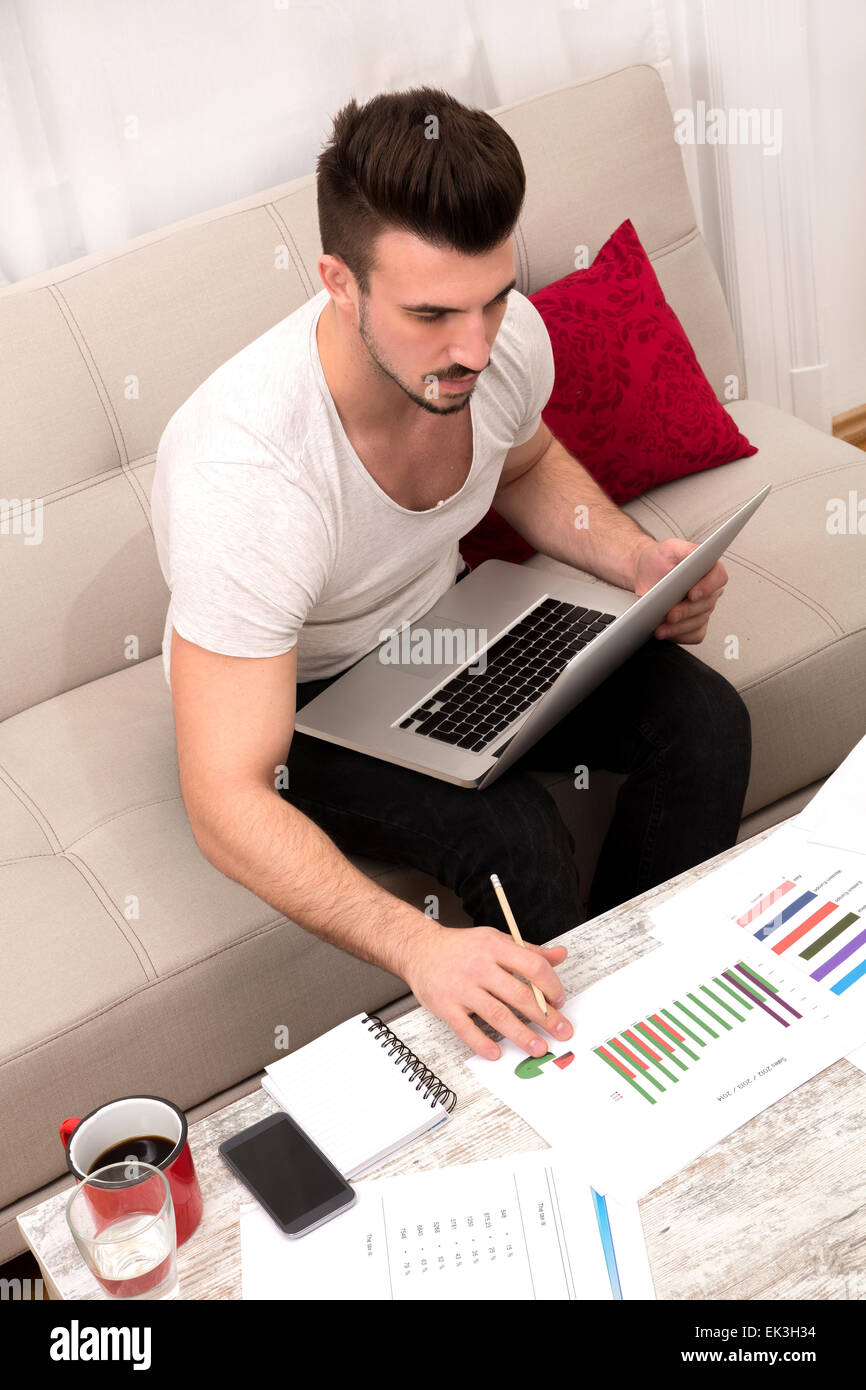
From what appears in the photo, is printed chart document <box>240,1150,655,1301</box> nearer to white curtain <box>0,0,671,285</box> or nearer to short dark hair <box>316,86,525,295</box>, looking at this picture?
short dark hair <box>316,86,525,295</box>

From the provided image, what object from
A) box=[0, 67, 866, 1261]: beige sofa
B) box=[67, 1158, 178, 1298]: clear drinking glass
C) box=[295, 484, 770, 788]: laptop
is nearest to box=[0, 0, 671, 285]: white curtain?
box=[0, 67, 866, 1261]: beige sofa

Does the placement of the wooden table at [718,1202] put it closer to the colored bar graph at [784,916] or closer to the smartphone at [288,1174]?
the smartphone at [288,1174]

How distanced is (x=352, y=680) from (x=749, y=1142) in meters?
0.73

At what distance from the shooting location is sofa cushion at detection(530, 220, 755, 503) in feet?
6.30

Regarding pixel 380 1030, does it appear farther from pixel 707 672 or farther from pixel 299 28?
pixel 299 28

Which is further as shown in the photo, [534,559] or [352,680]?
[534,559]

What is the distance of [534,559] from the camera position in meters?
1.89

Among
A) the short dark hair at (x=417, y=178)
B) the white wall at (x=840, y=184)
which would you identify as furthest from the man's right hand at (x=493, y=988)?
the white wall at (x=840, y=184)

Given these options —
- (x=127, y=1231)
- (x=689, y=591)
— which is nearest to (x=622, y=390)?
(x=689, y=591)

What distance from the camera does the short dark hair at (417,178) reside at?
4.11 ft

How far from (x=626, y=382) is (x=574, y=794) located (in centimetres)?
67

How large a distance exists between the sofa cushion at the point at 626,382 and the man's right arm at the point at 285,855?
30.9 inches

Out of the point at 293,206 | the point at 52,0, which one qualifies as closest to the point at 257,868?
the point at 293,206
